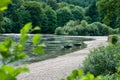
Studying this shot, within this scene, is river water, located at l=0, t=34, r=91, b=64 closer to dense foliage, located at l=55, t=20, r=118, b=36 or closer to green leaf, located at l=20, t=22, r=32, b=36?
green leaf, located at l=20, t=22, r=32, b=36

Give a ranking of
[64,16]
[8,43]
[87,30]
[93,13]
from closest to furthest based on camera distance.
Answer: [8,43]
[87,30]
[64,16]
[93,13]

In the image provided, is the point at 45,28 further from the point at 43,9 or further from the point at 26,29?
the point at 26,29

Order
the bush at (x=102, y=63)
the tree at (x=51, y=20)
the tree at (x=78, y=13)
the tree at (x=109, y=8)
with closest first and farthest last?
1. the bush at (x=102, y=63)
2. the tree at (x=109, y=8)
3. the tree at (x=51, y=20)
4. the tree at (x=78, y=13)

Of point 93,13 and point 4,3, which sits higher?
point 4,3

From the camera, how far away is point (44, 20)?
92.7 meters

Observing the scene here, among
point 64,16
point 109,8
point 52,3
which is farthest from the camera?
point 52,3

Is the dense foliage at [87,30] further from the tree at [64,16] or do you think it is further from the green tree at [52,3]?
the green tree at [52,3]

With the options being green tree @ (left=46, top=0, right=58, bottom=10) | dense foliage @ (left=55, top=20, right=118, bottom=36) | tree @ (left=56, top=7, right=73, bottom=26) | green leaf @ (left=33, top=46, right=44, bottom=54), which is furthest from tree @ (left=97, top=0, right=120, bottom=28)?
green tree @ (left=46, top=0, right=58, bottom=10)

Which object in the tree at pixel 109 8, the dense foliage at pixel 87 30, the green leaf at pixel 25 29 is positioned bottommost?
the dense foliage at pixel 87 30

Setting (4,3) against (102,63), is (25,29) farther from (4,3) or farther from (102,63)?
(102,63)

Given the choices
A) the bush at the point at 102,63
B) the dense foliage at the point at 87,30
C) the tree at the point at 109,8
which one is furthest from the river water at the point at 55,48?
the dense foliage at the point at 87,30

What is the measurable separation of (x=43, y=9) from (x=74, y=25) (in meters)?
19.2

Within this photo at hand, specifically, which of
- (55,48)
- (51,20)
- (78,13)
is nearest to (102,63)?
(55,48)

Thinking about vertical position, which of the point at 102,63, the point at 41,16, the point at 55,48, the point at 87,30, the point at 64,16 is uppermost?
the point at 102,63
